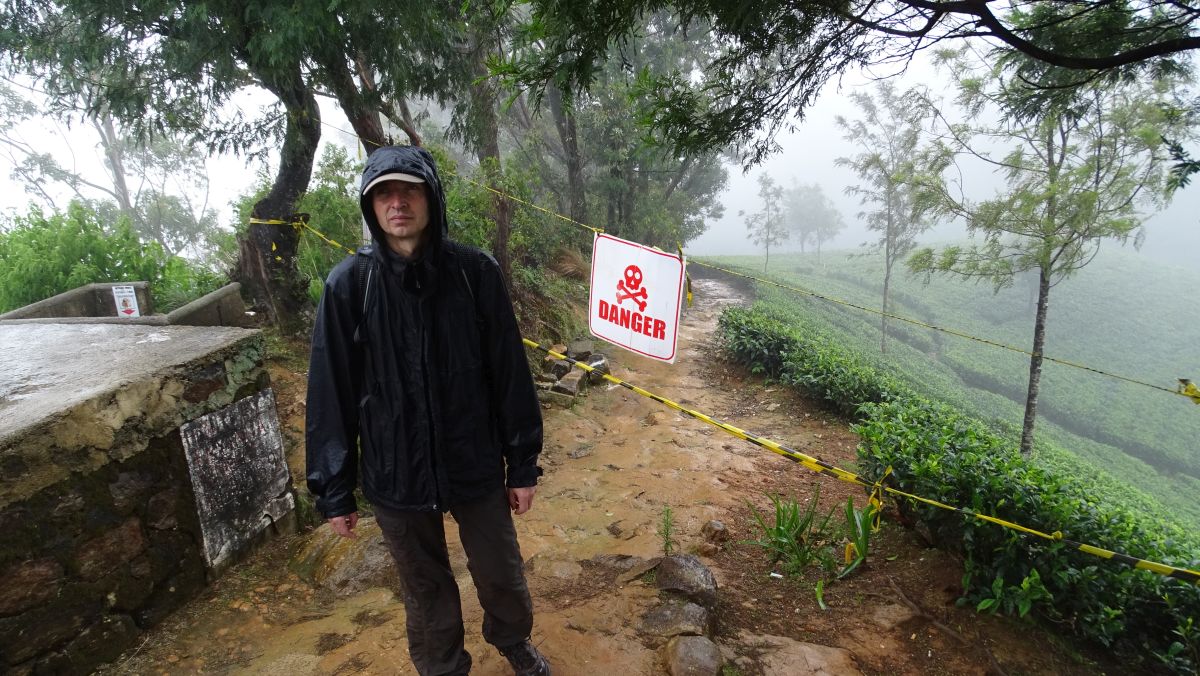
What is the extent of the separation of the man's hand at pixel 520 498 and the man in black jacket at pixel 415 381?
0.28 ft

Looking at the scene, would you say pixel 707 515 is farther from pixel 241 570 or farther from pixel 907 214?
pixel 907 214

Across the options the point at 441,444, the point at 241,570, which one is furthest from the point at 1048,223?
the point at 241,570

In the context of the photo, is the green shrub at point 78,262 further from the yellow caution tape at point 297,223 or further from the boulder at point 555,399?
the boulder at point 555,399

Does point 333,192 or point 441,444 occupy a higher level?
point 333,192

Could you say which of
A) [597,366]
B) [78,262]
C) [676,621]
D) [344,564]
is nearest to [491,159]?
[597,366]

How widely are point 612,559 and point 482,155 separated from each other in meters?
7.40

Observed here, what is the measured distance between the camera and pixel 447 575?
1888 millimetres

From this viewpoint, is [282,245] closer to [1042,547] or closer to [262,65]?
[262,65]

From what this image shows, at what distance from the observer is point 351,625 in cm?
246

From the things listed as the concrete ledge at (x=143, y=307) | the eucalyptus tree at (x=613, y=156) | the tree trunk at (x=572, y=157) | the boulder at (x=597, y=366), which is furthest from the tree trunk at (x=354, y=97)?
the tree trunk at (x=572, y=157)

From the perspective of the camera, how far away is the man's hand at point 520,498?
1907mm

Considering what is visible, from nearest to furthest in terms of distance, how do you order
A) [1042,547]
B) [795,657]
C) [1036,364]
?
[795,657] < [1042,547] < [1036,364]

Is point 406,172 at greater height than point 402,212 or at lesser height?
greater

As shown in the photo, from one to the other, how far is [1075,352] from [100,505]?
113ft
